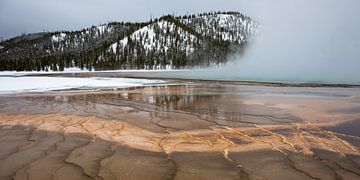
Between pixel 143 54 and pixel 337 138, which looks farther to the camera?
pixel 143 54

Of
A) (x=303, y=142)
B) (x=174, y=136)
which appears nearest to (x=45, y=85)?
(x=174, y=136)

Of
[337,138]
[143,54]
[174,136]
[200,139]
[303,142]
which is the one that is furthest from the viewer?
[143,54]

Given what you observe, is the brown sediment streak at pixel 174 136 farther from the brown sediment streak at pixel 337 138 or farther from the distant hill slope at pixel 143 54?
the distant hill slope at pixel 143 54

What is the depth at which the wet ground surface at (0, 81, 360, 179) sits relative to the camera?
19.4 ft

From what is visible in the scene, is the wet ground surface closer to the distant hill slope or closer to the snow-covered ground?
the snow-covered ground

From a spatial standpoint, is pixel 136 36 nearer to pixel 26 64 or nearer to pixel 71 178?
pixel 26 64

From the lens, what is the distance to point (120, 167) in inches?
242

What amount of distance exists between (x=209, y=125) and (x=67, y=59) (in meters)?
147

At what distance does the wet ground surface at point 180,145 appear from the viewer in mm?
5906

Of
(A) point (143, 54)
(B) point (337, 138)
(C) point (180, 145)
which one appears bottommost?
(C) point (180, 145)

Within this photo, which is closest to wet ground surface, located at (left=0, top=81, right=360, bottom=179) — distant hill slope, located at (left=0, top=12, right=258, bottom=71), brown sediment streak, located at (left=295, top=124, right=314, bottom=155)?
brown sediment streak, located at (left=295, top=124, right=314, bottom=155)

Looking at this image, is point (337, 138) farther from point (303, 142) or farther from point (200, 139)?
point (200, 139)

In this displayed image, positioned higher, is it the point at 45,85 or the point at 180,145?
the point at 45,85

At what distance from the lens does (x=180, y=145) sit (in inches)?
309
